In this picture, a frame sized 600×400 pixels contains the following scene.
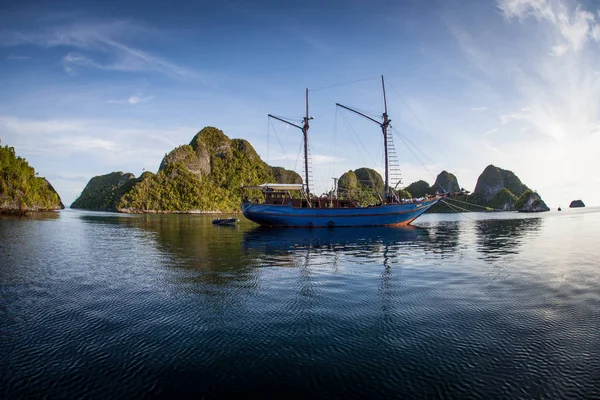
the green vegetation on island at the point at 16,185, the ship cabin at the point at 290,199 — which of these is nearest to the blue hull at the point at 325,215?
the ship cabin at the point at 290,199

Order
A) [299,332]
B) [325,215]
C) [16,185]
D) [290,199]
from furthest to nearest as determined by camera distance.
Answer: [16,185]
[290,199]
[325,215]
[299,332]

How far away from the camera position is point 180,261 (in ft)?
63.2

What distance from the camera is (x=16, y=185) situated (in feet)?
366

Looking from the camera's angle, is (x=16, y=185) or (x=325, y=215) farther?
(x=16, y=185)

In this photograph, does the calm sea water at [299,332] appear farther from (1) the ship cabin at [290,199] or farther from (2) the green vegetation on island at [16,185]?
(2) the green vegetation on island at [16,185]

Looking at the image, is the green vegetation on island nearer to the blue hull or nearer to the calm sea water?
the blue hull

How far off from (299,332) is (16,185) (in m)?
144

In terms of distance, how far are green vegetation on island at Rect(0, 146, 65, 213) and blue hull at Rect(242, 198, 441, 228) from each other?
9885 cm

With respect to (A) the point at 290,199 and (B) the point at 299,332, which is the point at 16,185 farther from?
(B) the point at 299,332

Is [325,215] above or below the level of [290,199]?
below

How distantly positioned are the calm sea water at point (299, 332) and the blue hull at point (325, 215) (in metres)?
30.8

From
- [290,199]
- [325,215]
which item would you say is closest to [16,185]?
[290,199]

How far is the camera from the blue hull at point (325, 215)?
47.5 meters

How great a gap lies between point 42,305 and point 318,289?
949cm
